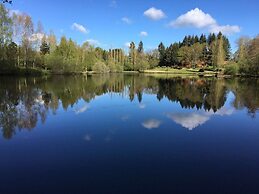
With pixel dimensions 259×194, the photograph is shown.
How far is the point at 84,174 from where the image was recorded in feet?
21.0

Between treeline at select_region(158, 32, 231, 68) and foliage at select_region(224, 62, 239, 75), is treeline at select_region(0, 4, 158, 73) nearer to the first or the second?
treeline at select_region(158, 32, 231, 68)

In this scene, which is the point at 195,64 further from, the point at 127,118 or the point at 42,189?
the point at 42,189

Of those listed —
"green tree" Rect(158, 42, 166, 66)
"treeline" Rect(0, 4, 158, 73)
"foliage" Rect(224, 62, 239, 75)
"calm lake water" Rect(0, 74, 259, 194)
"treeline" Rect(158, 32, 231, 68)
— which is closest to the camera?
"calm lake water" Rect(0, 74, 259, 194)

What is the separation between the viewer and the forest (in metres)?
51.3

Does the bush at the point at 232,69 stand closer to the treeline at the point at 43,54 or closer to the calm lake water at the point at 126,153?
the treeline at the point at 43,54

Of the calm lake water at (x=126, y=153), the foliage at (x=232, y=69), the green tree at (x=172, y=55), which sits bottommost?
the calm lake water at (x=126, y=153)

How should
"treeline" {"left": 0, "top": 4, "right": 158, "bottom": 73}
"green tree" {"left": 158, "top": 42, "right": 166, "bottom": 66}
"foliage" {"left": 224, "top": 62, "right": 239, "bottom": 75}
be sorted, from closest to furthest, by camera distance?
"treeline" {"left": 0, "top": 4, "right": 158, "bottom": 73}
"foliage" {"left": 224, "top": 62, "right": 239, "bottom": 75}
"green tree" {"left": 158, "top": 42, "right": 166, "bottom": 66}

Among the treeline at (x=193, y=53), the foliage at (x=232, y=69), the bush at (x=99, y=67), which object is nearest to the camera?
the foliage at (x=232, y=69)

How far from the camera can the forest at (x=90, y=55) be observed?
2019 inches

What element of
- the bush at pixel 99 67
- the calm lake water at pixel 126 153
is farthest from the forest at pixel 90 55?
the calm lake water at pixel 126 153

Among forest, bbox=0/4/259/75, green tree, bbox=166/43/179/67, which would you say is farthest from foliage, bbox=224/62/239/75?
green tree, bbox=166/43/179/67

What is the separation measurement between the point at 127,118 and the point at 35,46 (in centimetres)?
5304

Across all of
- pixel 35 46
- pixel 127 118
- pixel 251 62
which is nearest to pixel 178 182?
pixel 127 118

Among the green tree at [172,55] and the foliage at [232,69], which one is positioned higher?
the green tree at [172,55]
